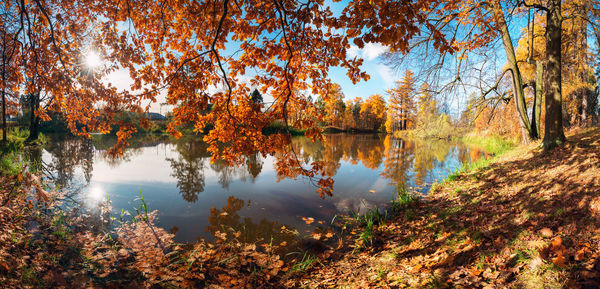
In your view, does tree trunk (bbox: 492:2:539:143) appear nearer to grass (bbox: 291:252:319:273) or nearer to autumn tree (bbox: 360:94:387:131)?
grass (bbox: 291:252:319:273)

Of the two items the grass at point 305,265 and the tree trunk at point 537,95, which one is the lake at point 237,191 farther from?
the tree trunk at point 537,95

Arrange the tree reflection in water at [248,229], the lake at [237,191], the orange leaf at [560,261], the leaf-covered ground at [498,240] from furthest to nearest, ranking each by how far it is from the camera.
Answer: the lake at [237,191], the tree reflection in water at [248,229], the leaf-covered ground at [498,240], the orange leaf at [560,261]

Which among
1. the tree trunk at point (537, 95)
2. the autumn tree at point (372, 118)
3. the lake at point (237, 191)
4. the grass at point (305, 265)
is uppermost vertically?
the autumn tree at point (372, 118)

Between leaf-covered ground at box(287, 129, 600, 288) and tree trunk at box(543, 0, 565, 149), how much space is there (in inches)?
33.6

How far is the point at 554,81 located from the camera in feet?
20.7

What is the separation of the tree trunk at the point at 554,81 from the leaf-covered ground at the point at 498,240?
852 millimetres

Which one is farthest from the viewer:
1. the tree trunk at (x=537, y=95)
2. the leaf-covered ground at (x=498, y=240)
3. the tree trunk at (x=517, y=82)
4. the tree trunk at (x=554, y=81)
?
the tree trunk at (x=517, y=82)

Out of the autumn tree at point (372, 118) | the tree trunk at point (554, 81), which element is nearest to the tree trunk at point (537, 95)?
the tree trunk at point (554, 81)

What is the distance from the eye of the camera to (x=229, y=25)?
495cm

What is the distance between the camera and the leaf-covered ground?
2.35 metres

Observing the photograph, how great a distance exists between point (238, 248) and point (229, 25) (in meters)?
4.86

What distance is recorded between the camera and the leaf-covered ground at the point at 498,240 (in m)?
2.35

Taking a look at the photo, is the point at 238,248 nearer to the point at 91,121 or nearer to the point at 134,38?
the point at 134,38

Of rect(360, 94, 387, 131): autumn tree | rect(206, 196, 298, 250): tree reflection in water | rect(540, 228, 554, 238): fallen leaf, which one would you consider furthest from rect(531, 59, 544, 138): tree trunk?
rect(360, 94, 387, 131): autumn tree
